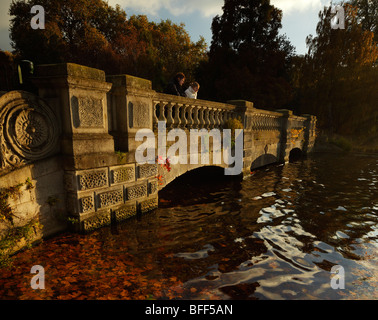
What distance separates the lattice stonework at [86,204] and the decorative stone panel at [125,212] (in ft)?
1.76

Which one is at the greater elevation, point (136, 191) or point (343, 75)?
point (343, 75)

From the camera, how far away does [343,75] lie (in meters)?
19.7

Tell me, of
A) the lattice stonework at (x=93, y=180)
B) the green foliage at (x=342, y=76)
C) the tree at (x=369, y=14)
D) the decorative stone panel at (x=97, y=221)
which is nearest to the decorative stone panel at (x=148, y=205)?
the decorative stone panel at (x=97, y=221)

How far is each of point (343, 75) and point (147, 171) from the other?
2144 centimetres

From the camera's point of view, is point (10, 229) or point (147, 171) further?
point (147, 171)

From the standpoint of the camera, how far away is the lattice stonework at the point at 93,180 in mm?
3982

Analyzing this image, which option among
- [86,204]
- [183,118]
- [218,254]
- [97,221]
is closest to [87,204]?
[86,204]

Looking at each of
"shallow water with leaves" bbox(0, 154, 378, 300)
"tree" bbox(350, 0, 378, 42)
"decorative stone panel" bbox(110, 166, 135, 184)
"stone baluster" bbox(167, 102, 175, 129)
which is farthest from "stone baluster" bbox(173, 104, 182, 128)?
"tree" bbox(350, 0, 378, 42)

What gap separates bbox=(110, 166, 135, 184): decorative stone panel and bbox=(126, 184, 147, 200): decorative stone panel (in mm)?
200

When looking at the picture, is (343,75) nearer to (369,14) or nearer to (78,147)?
(369,14)

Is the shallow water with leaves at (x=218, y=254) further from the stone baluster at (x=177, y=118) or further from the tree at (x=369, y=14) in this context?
the tree at (x=369, y=14)

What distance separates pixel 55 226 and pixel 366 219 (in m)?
6.60

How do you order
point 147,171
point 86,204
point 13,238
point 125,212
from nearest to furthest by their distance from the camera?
point 13,238 < point 86,204 < point 125,212 < point 147,171

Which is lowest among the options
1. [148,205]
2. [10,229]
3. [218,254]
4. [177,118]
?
[218,254]
